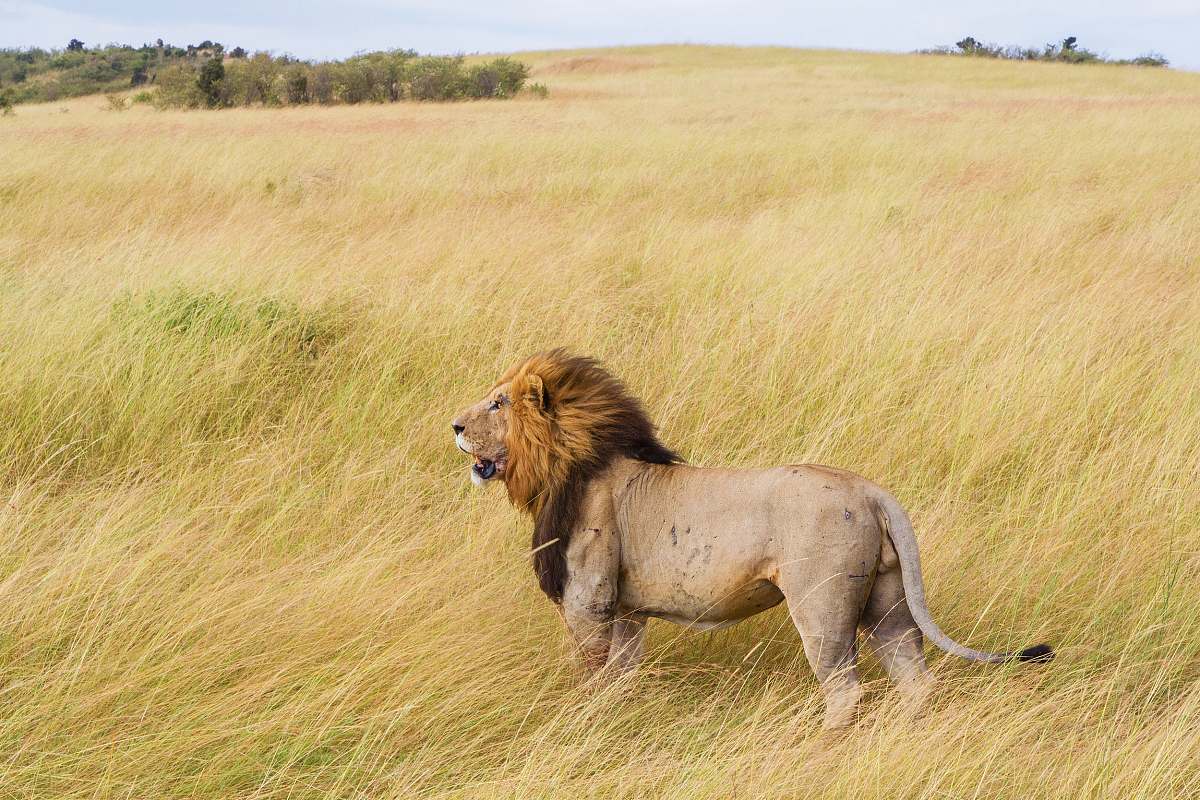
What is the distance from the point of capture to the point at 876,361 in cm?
482

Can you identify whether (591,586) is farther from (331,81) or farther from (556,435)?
(331,81)

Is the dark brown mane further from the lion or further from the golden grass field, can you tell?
the golden grass field

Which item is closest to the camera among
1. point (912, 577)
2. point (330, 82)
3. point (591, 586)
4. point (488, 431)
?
point (912, 577)

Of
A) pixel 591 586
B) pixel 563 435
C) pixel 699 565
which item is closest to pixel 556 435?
pixel 563 435

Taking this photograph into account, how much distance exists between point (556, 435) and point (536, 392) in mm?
132

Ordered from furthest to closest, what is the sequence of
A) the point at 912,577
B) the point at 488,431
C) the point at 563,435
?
the point at 488,431 < the point at 563,435 < the point at 912,577

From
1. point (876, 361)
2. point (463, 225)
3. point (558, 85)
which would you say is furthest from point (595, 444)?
point (558, 85)

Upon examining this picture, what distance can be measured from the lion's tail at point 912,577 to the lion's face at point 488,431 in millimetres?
1059

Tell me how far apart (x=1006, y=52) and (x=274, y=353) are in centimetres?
5566

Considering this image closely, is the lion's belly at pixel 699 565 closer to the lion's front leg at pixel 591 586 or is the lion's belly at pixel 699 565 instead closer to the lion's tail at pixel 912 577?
the lion's front leg at pixel 591 586

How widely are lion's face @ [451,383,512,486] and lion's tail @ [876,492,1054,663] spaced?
106 centimetres

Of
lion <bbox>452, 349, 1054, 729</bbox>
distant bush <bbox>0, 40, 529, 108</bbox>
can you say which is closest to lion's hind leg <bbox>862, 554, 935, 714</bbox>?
lion <bbox>452, 349, 1054, 729</bbox>

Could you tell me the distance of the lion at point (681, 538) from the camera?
241 cm

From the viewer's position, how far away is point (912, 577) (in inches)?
94.6
